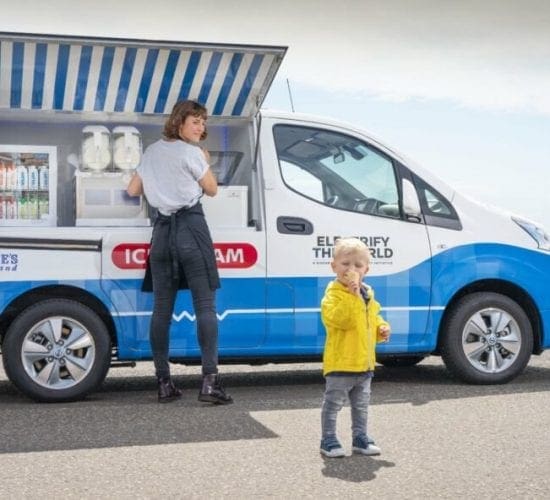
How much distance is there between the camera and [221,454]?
19.3ft

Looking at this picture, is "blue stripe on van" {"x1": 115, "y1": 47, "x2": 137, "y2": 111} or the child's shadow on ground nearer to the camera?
the child's shadow on ground

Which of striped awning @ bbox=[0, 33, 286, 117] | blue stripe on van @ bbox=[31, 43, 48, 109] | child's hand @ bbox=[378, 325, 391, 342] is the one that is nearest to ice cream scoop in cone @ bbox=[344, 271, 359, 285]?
child's hand @ bbox=[378, 325, 391, 342]

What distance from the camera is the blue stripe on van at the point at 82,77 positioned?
25.6 feet

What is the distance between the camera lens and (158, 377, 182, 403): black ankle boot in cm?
760

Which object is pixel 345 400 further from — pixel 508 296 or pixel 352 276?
pixel 508 296

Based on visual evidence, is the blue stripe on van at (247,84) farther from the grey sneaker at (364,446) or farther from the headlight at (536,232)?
the grey sneaker at (364,446)

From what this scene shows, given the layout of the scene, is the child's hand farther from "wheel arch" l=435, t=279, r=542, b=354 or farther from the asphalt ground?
"wheel arch" l=435, t=279, r=542, b=354

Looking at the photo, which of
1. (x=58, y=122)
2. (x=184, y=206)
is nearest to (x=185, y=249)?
(x=184, y=206)

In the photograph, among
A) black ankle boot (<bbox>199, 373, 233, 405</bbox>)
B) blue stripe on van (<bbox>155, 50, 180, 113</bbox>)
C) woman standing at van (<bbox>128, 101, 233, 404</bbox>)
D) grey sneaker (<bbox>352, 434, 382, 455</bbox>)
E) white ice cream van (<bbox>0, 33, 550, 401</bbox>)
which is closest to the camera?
grey sneaker (<bbox>352, 434, 382, 455</bbox>)

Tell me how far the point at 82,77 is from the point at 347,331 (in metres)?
3.20

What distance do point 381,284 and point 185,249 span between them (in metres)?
1.45

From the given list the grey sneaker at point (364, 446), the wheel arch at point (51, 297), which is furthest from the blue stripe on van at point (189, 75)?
the grey sneaker at point (364, 446)

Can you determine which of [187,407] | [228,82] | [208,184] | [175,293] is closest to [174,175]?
[208,184]

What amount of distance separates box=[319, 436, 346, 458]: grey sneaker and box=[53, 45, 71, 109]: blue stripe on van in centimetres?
345
